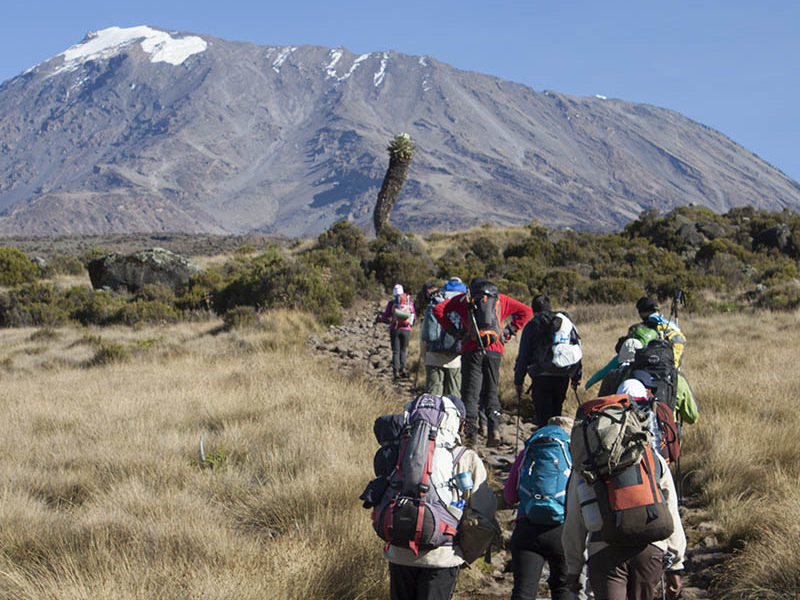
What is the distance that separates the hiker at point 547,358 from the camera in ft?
21.6

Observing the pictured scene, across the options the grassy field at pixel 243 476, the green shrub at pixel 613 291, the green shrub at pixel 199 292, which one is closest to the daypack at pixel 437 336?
the grassy field at pixel 243 476

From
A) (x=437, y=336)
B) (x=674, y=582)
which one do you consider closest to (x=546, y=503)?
(x=674, y=582)

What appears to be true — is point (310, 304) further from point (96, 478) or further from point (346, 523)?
point (346, 523)

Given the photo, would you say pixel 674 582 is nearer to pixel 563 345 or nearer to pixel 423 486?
pixel 423 486

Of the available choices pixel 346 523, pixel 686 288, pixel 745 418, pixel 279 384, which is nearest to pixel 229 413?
pixel 279 384

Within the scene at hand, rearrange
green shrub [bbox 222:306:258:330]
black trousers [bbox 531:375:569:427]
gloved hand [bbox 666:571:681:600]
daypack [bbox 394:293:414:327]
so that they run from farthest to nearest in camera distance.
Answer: green shrub [bbox 222:306:258:330]
daypack [bbox 394:293:414:327]
black trousers [bbox 531:375:569:427]
gloved hand [bbox 666:571:681:600]

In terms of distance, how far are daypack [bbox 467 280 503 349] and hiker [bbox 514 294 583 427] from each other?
0.45m

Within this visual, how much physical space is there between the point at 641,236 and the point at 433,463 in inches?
1214

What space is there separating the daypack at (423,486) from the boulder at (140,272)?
69.1 feet

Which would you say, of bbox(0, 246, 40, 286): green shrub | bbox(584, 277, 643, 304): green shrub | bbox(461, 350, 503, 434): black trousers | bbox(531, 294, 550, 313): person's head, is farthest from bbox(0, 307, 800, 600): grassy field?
bbox(0, 246, 40, 286): green shrub

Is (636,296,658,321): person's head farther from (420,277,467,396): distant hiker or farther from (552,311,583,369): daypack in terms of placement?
(420,277,467,396): distant hiker

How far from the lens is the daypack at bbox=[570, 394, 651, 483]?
323 cm

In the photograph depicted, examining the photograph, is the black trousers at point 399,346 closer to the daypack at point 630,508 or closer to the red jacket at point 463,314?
the red jacket at point 463,314

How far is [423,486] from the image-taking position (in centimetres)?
340
